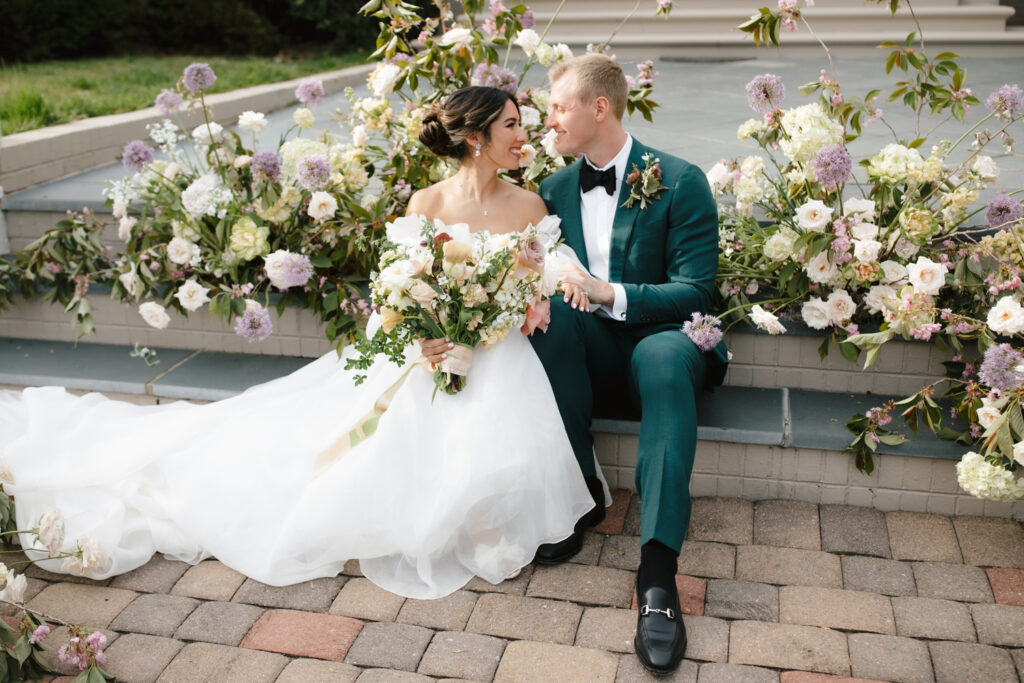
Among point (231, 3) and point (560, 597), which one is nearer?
point (560, 597)

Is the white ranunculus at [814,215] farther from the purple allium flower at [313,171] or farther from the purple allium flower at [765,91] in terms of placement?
the purple allium flower at [313,171]

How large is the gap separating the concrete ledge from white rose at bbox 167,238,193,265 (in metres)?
1.28

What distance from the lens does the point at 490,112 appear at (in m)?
2.92

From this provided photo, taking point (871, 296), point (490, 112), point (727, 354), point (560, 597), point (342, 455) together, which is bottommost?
point (560, 597)

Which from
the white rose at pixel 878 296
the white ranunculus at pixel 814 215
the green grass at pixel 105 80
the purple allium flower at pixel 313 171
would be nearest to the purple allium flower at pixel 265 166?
the purple allium flower at pixel 313 171

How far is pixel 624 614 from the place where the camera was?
2.47 meters

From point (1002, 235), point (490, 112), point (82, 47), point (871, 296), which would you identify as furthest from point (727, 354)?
point (82, 47)

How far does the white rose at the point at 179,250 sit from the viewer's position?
3.48m

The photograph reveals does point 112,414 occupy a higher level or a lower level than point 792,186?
lower

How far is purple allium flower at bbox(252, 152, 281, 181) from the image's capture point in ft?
11.1

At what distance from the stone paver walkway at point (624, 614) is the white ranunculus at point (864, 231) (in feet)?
2.81

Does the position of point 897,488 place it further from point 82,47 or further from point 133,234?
point 82,47

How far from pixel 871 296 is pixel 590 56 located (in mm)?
1176

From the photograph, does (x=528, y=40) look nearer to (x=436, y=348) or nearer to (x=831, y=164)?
(x=831, y=164)
